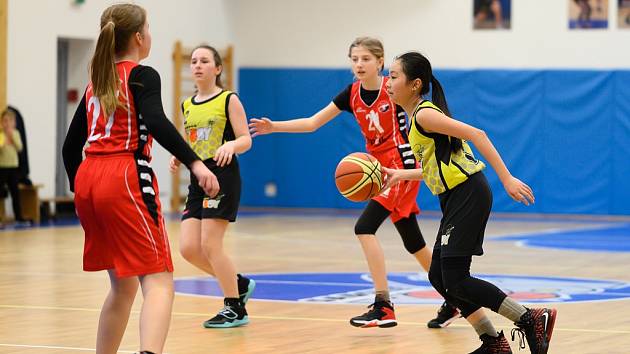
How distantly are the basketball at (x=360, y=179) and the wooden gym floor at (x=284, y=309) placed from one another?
0.84 m

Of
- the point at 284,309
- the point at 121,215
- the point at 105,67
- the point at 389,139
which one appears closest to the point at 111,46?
the point at 105,67

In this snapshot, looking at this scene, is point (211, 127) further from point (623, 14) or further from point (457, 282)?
point (623, 14)

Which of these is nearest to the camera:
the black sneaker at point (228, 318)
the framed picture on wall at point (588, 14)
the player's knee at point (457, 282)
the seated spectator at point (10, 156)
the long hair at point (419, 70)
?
the player's knee at point (457, 282)

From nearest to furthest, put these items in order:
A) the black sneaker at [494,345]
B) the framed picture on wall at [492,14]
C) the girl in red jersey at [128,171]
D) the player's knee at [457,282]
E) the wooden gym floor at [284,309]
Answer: the girl in red jersey at [128,171]
the player's knee at [457,282]
the black sneaker at [494,345]
the wooden gym floor at [284,309]
the framed picture on wall at [492,14]

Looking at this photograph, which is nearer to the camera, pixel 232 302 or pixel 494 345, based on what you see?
pixel 494 345

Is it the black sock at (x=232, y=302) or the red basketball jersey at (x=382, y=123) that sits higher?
the red basketball jersey at (x=382, y=123)

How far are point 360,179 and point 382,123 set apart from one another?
99cm

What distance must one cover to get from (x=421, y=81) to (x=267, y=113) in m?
15.6

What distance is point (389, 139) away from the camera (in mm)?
7387

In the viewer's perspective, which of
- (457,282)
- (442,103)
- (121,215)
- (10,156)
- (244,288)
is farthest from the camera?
(10,156)

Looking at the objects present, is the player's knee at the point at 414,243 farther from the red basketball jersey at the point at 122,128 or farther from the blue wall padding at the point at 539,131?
the blue wall padding at the point at 539,131

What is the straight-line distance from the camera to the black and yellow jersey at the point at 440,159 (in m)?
5.68

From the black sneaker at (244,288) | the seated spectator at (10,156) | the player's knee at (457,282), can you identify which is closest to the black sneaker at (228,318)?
the black sneaker at (244,288)

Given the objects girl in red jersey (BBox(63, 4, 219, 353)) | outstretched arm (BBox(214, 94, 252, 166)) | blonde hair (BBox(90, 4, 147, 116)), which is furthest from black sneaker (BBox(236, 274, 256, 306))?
blonde hair (BBox(90, 4, 147, 116))
